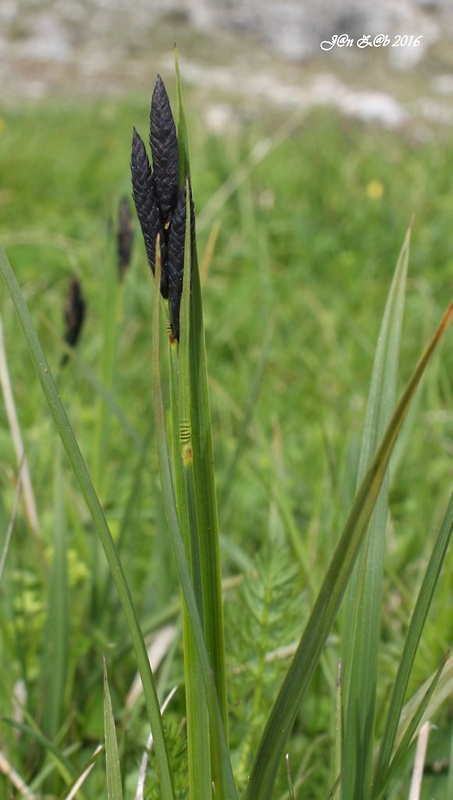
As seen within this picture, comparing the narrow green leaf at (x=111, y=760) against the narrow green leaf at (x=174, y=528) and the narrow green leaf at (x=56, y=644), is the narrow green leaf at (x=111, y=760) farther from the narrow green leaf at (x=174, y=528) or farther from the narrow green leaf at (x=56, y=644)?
the narrow green leaf at (x=56, y=644)

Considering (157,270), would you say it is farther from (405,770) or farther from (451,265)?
(451,265)

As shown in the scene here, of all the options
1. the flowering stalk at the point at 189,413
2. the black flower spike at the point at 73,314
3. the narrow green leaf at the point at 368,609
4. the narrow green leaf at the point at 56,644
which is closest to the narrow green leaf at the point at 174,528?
the flowering stalk at the point at 189,413

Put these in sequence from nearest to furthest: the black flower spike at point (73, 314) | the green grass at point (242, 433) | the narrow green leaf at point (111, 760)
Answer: the narrow green leaf at point (111, 760) < the green grass at point (242, 433) < the black flower spike at point (73, 314)

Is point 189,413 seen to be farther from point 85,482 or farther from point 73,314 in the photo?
point 73,314

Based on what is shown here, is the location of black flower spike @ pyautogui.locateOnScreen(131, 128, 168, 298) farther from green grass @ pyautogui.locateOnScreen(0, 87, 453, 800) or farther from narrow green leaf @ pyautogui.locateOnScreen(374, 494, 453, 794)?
green grass @ pyautogui.locateOnScreen(0, 87, 453, 800)

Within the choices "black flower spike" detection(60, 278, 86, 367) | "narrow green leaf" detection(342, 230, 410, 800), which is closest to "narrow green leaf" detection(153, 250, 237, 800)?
"narrow green leaf" detection(342, 230, 410, 800)

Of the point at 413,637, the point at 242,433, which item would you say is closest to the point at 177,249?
the point at 413,637
